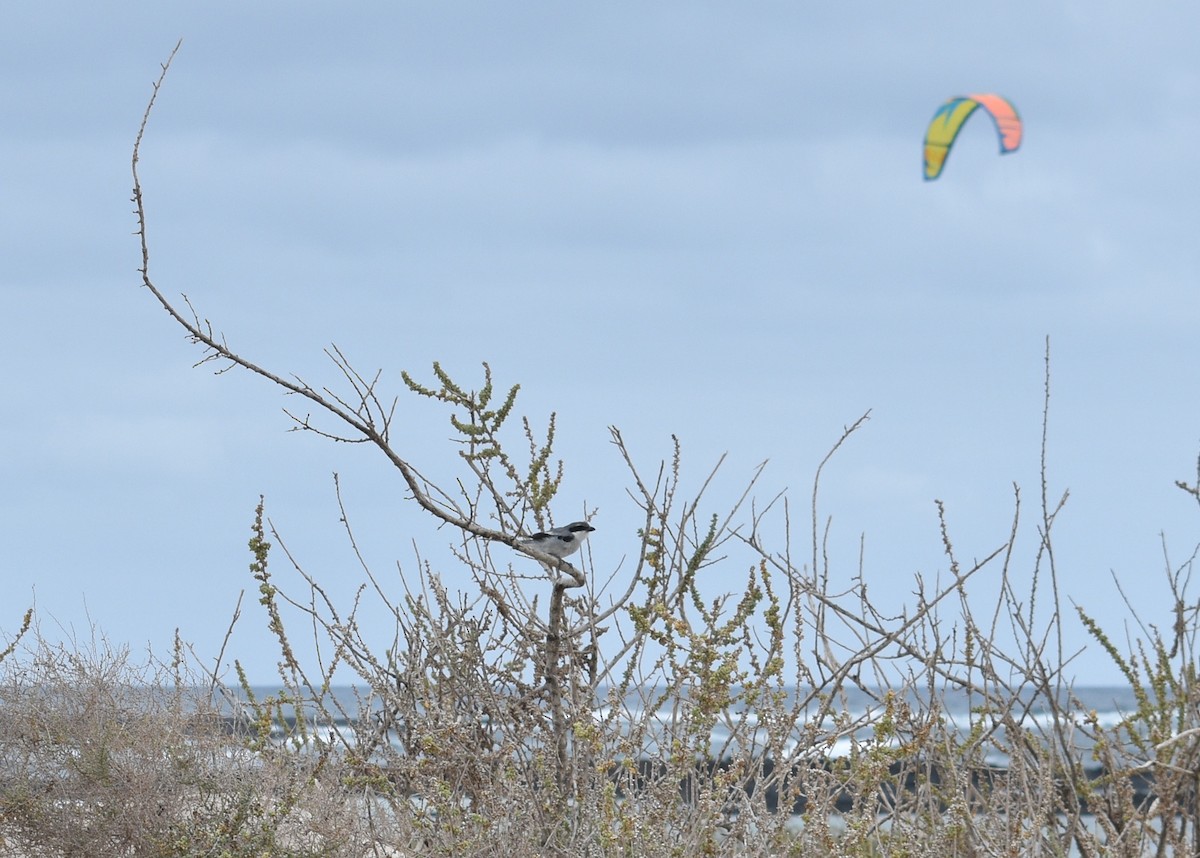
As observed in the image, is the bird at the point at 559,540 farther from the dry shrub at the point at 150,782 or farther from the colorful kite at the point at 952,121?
the colorful kite at the point at 952,121

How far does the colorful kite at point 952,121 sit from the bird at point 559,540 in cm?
406

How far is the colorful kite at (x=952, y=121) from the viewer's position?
9148 mm

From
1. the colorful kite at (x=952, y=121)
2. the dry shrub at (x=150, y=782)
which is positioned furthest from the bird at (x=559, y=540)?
the colorful kite at (x=952, y=121)

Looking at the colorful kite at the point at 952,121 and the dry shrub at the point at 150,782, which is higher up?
the colorful kite at the point at 952,121

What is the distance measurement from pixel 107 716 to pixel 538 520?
2596 mm

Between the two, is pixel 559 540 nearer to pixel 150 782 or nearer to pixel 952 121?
pixel 150 782

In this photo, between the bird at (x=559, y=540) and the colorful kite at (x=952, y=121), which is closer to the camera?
the bird at (x=559, y=540)

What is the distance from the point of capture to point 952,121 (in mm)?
10672

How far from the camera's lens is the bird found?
599cm

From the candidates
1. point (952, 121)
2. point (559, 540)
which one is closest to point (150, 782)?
point (559, 540)

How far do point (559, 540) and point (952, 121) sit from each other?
6.22m

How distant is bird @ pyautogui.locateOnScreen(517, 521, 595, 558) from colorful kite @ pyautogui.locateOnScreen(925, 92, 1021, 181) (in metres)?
4.06

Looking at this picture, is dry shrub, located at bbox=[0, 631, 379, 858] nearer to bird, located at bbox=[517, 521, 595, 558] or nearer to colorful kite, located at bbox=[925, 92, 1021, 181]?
bird, located at bbox=[517, 521, 595, 558]

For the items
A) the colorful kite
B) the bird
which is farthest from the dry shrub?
the colorful kite
